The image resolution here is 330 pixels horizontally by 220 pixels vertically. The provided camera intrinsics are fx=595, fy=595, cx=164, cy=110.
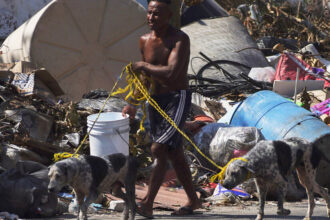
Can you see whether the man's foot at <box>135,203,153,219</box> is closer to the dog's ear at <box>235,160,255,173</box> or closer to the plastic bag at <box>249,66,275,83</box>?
the dog's ear at <box>235,160,255,173</box>

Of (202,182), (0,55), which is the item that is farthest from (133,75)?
(0,55)

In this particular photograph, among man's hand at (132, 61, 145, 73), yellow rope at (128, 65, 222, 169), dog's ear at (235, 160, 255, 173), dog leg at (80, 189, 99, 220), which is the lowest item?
dog leg at (80, 189, 99, 220)

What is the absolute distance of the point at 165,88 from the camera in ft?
16.3

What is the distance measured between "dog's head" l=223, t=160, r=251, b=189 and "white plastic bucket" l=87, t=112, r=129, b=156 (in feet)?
6.79

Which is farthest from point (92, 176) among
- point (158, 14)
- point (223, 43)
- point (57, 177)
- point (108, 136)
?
point (223, 43)

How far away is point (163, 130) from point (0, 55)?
189 inches

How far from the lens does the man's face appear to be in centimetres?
486

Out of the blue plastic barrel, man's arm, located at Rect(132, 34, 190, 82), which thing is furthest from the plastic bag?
man's arm, located at Rect(132, 34, 190, 82)

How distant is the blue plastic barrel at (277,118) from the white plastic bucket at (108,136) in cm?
191

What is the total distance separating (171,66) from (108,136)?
159 centimetres

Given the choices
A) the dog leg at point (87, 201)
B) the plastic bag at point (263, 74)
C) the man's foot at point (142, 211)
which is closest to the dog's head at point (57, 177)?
the dog leg at point (87, 201)

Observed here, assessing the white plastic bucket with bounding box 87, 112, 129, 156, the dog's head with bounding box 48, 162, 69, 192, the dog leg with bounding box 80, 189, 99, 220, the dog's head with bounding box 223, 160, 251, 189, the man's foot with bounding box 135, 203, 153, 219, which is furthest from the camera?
the white plastic bucket with bounding box 87, 112, 129, 156

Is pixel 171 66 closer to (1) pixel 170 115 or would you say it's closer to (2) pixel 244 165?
(1) pixel 170 115

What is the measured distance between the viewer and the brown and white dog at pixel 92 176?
3.89 m
